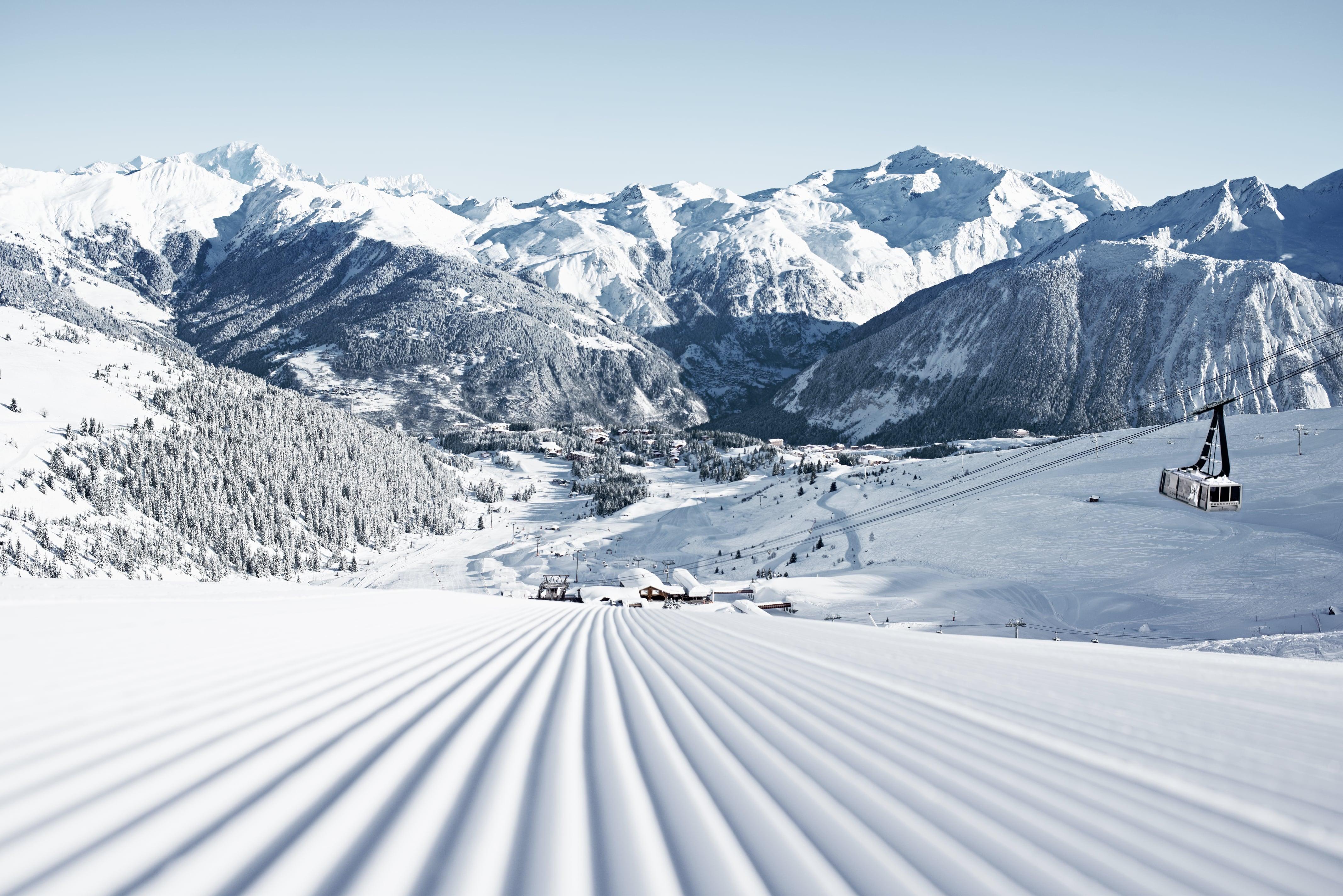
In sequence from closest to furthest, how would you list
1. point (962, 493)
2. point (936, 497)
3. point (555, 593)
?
point (555, 593), point (962, 493), point (936, 497)

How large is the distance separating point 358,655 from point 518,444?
6387 inches

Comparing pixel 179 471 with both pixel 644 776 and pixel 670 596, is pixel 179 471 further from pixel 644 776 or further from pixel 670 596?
pixel 644 776

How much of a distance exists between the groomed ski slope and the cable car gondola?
12868 millimetres

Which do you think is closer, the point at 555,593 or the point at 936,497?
the point at 555,593

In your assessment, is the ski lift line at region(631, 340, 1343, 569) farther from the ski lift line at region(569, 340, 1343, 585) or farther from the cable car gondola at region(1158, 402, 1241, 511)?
the cable car gondola at region(1158, 402, 1241, 511)

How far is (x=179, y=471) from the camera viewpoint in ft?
275

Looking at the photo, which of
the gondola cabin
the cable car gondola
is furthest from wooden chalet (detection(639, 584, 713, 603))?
the cable car gondola

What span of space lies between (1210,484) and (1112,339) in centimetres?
17343

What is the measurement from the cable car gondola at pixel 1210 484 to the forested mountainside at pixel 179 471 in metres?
83.5

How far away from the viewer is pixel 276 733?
181 inches

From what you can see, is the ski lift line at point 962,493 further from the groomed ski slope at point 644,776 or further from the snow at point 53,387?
the snow at point 53,387

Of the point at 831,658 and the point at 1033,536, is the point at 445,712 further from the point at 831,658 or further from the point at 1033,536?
the point at 1033,536

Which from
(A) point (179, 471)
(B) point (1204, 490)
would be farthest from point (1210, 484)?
(A) point (179, 471)

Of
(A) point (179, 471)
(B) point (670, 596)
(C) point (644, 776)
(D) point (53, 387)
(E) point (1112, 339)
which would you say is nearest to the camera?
(C) point (644, 776)
